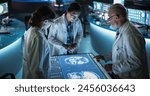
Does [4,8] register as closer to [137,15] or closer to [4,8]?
[4,8]

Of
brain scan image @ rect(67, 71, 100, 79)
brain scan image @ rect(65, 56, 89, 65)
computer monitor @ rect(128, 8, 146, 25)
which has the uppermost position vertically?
computer monitor @ rect(128, 8, 146, 25)

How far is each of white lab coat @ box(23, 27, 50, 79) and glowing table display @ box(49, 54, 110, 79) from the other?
0.36 feet

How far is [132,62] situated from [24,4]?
22.5 feet

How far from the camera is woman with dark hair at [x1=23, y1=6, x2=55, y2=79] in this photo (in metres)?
2.29

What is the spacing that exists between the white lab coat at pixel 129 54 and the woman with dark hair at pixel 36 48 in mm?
622

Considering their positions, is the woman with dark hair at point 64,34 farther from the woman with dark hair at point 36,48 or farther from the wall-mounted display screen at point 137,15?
the wall-mounted display screen at point 137,15

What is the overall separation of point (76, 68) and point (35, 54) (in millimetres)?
427

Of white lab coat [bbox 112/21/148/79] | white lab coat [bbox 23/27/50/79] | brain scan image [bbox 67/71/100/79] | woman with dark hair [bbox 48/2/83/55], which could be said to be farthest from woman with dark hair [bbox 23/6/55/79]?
woman with dark hair [bbox 48/2/83/55]

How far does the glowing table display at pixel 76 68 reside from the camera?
2.34 m

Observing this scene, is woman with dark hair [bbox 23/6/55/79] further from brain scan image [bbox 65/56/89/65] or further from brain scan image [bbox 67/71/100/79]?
brain scan image [bbox 65/56/89/65]

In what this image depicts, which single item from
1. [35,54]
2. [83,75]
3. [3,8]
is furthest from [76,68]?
[3,8]


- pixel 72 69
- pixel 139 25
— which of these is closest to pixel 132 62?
pixel 72 69

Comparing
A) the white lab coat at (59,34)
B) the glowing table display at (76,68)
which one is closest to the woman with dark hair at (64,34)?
the white lab coat at (59,34)

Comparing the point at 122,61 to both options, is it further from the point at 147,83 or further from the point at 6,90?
the point at 6,90
